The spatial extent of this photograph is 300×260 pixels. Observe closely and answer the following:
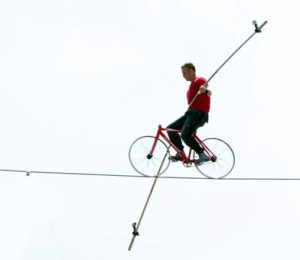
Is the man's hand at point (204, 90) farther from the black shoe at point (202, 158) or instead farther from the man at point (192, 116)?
the black shoe at point (202, 158)

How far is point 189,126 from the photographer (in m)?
14.3

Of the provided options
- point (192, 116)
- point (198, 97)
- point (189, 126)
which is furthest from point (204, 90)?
point (189, 126)

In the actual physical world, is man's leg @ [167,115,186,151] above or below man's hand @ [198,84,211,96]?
below

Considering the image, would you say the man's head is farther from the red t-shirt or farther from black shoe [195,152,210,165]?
black shoe [195,152,210,165]

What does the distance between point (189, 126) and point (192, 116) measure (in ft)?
0.60

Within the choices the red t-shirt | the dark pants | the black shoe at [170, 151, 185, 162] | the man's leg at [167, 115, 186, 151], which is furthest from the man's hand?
the black shoe at [170, 151, 185, 162]

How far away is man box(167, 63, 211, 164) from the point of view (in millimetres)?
13902

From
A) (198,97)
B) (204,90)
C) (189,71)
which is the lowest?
(204,90)

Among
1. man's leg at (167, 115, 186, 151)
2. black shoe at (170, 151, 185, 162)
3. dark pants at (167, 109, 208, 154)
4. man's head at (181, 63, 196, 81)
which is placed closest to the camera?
man's head at (181, 63, 196, 81)

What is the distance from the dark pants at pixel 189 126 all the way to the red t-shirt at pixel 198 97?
0.09 meters

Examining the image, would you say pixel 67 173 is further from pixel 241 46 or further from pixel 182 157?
pixel 241 46

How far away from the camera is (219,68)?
13.6 m

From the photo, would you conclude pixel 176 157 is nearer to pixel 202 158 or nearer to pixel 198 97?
pixel 202 158

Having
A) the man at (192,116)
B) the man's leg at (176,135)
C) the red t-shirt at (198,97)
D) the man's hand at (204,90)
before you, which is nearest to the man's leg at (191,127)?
the man at (192,116)
